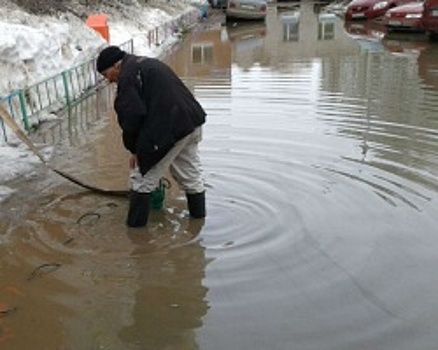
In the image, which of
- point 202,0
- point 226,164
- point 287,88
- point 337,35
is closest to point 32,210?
point 226,164

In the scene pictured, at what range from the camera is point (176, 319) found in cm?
388

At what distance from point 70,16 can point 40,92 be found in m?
6.04

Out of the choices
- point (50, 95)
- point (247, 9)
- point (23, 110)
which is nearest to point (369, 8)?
point (247, 9)

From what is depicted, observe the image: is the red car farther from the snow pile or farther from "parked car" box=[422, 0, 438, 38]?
the snow pile

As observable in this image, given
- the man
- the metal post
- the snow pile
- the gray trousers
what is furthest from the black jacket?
the metal post

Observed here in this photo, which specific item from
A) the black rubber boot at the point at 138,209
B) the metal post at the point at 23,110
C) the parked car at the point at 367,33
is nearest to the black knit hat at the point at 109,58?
the black rubber boot at the point at 138,209

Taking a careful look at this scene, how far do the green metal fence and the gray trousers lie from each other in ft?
11.4

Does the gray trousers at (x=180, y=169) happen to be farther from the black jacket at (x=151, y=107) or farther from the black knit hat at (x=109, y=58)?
the black knit hat at (x=109, y=58)

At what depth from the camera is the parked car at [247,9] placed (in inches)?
A: 1220

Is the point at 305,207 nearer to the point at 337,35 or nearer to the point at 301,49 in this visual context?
the point at 301,49

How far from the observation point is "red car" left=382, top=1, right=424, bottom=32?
20.3 m

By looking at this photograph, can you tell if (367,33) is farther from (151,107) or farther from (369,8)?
(151,107)

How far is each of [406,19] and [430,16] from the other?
7.33ft

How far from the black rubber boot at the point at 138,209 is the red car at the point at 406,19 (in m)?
16.7
